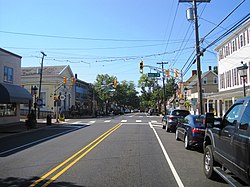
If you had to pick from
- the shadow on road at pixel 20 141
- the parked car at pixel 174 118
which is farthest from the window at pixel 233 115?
the parked car at pixel 174 118

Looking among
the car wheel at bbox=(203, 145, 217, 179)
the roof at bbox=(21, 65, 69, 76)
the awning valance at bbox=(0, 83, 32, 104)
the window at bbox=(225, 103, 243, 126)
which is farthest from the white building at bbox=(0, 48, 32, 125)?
the roof at bbox=(21, 65, 69, 76)

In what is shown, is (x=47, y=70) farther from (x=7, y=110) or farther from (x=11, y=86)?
(x=11, y=86)

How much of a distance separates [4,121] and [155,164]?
24.6 meters

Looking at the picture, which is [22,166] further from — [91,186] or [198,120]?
[198,120]

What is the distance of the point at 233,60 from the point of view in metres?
32.4

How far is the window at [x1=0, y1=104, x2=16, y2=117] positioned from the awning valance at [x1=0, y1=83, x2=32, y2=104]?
216 centimetres

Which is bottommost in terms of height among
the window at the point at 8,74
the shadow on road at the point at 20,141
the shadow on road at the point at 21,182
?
the shadow on road at the point at 20,141

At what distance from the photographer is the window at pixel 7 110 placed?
97.6ft

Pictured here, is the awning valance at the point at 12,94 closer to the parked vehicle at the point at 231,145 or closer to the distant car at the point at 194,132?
the distant car at the point at 194,132

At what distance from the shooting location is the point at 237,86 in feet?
104

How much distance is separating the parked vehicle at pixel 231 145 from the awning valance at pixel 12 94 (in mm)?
21838

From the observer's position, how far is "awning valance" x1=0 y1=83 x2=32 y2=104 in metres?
25.5

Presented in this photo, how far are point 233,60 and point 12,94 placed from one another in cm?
2367

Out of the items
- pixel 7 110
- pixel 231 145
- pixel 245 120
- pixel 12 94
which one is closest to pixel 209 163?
pixel 231 145
